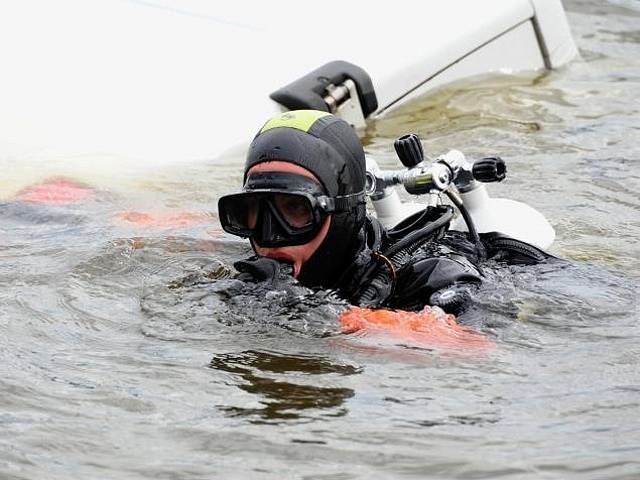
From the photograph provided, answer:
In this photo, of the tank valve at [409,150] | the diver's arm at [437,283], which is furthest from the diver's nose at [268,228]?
the tank valve at [409,150]

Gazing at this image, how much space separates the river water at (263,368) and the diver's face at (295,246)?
12cm

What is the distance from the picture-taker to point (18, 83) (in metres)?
6.21

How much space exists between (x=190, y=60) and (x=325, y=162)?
308 cm

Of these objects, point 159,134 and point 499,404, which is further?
point 159,134

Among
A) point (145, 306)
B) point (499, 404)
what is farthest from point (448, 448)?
point (145, 306)

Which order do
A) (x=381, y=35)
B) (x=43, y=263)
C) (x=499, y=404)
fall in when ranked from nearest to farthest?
(x=499, y=404)
(x=43, y=263)
(x=381, y=35)

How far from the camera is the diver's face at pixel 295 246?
353 cm

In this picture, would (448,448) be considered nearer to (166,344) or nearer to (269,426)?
(269,426)

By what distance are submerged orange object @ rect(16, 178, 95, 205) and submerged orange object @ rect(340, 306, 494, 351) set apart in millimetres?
2167

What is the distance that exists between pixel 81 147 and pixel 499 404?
345 centimetres

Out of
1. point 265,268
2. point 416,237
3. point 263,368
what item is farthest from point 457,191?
point 263,368

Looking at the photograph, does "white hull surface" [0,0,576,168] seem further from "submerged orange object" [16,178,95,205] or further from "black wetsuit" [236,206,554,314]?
"black wetsuit" [236,206,554,314]

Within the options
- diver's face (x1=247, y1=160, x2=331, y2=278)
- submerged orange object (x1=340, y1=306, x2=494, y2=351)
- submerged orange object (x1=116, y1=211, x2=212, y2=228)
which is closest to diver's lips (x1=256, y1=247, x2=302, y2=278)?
diver's face (x1=247, y1=160, x2=331, y2=278)

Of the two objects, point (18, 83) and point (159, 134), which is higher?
point (18, 83)
